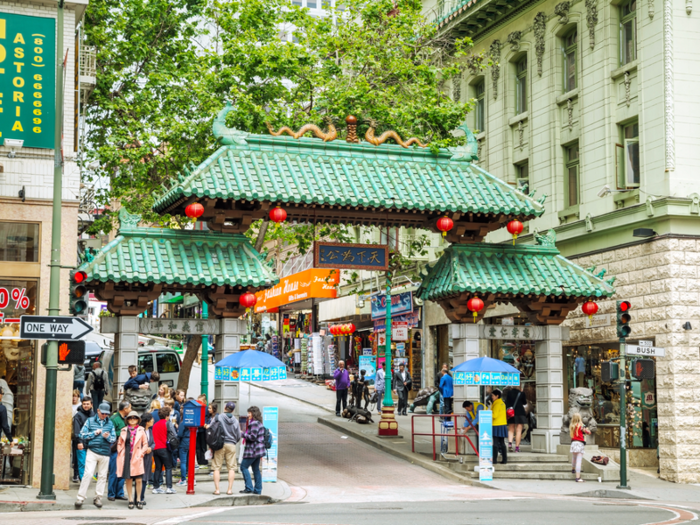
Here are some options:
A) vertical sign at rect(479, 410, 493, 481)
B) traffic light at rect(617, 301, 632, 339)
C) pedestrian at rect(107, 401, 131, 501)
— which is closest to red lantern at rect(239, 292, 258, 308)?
pedestrian at rect(107, 401, 131, 501)

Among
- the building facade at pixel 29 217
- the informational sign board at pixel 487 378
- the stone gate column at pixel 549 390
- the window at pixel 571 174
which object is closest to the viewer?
the building facade at pixel 29 217

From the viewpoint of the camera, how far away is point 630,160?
24.5m

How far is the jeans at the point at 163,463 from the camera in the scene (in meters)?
17.8

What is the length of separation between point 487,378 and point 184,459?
22.6ft

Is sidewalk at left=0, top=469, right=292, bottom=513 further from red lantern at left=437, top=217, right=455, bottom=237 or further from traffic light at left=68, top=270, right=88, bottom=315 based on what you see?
red lantern at left=437, top=217, right=455, bottom=237

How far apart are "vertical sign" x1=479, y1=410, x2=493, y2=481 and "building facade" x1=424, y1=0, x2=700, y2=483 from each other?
16.7 feet

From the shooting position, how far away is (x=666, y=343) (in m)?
22.6

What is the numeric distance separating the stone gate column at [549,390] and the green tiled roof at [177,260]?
280 inches

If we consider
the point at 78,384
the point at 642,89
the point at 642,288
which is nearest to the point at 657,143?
the point at 642,89

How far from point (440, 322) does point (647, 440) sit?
1257cm

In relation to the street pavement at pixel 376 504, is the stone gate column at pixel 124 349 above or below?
above

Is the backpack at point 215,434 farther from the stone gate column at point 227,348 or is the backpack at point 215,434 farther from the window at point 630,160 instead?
the window at point 630,160

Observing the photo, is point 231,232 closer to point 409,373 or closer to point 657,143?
point 657,143

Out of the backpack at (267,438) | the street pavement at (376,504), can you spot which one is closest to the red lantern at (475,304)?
the street pavement at (376,504)
